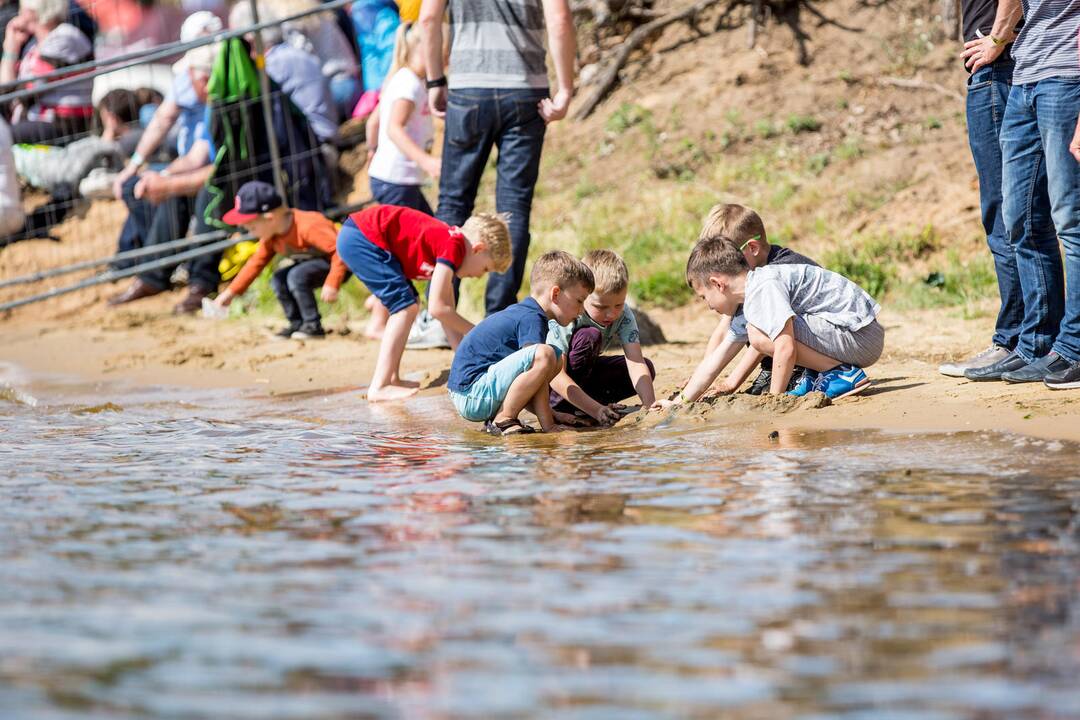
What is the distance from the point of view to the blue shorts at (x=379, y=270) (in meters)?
7.00

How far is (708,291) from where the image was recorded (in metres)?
5.71

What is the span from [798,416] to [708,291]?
616 mm

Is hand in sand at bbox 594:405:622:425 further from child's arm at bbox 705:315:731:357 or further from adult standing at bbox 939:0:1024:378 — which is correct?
adult standing at bbox 939:0:1024:378

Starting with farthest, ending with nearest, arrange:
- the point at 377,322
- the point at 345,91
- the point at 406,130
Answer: the point at 345,91
the point at 377,322
the point at 406,130

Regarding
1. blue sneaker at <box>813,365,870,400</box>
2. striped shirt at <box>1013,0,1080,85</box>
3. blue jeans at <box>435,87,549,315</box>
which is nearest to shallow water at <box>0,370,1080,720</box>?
blue sneaker at <box>813,365,870,400</box>

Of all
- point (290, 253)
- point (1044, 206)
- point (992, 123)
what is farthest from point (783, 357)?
point (290, 253)

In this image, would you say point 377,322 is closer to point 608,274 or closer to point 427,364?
point 427,364

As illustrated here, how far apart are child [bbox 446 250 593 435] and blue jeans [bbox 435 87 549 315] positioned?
4.28ft

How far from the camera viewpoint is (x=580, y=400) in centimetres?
594

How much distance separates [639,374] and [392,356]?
4.94 ft

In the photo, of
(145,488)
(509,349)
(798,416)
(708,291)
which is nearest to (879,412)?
(798,416)

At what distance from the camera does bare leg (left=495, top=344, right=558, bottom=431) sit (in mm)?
5680

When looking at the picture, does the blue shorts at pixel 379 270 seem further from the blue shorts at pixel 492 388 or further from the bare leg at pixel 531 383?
the bare leg at pixel 531 383

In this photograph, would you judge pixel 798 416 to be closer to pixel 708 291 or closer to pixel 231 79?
pixel 708 291
